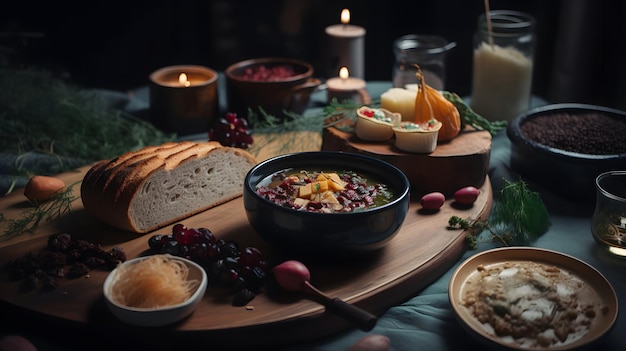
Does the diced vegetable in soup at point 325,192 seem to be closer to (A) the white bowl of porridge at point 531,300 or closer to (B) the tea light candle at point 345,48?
(A) the white bowl of porridge at point 531,300

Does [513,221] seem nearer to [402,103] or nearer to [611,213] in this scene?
[611,213]

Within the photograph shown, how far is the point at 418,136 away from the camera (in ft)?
9.06

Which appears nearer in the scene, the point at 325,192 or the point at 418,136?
the point at 325,192

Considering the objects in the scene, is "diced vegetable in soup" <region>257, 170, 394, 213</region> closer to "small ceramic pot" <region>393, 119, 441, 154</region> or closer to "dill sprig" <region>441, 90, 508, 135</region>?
"small ceramic pot" <region>393, 119, 441, 154</region>

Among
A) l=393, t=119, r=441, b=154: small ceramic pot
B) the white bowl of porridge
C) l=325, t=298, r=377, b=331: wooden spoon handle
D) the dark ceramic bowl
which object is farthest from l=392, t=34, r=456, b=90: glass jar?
l=325, t=298, r=377, b=331: wooden spoon handle

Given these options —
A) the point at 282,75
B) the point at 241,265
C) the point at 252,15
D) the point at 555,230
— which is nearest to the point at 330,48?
the point at 282,75

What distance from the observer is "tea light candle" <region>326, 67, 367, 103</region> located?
3.61 metres

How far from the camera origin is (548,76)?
431 centimetres

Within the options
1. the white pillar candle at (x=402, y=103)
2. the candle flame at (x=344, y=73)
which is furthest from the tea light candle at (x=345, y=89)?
the white pillar candle at (x=402, y=103)

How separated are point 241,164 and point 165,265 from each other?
31.9 inches

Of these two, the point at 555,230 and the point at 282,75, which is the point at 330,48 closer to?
the point at 282,75

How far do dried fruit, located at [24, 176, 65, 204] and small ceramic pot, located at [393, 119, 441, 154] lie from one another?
4.26ft

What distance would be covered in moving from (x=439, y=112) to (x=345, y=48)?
1.06 metres

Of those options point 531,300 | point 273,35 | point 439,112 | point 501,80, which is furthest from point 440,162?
point 273,35
